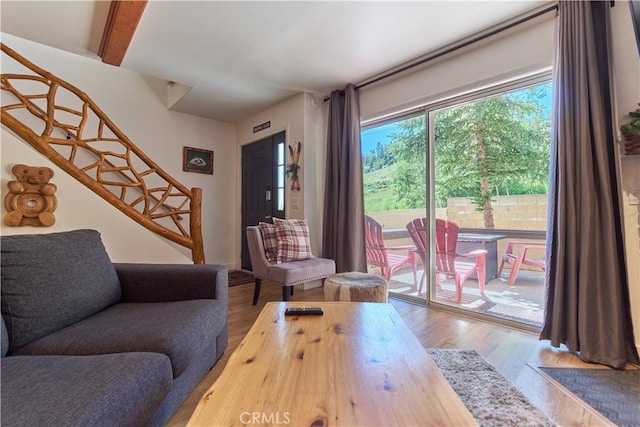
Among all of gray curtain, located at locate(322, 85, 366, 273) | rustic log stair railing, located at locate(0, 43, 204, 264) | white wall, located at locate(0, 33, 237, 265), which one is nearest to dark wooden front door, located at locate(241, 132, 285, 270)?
white wall, located at locate(0, 33, 237, 265)

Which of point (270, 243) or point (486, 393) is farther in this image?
point (270, 243)

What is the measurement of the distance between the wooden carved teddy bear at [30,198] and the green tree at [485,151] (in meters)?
3.09

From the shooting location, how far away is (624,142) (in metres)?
1.73

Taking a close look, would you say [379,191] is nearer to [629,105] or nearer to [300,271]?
[300,271]

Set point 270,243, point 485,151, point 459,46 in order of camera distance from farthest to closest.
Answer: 1. point 270,243
2. point 485,151
3. point 459,46

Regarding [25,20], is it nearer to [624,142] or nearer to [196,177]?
[196,177]

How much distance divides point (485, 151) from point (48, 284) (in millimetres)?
3148

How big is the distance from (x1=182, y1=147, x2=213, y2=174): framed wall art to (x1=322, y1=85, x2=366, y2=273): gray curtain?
2.25 meters

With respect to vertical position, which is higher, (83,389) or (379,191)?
(379,191)

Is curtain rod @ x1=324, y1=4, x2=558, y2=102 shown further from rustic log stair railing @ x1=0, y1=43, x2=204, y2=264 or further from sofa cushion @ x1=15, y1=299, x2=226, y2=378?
sofa cushion @ x1=15, y1=299, x2=226, y2=378

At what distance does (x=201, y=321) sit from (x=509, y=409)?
150 centimetres

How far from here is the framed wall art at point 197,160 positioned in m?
4.42

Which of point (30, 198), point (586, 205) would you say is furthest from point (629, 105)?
point (30, 198)

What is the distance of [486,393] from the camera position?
4.67ft
